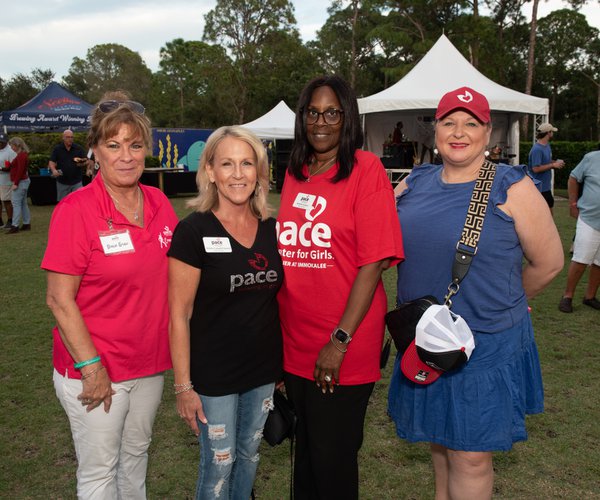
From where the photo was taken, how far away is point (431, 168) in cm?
255

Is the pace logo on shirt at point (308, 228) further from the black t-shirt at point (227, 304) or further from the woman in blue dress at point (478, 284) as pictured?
the woman in blue dress at point (478, 284)

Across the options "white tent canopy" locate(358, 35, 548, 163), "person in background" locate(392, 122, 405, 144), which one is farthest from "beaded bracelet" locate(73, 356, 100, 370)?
"person in background" locate(392, 122, 405, 144)

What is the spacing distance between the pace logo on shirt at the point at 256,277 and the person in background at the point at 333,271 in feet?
0.29

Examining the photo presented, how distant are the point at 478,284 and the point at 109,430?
1.59 m

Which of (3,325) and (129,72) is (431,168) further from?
(129,72)

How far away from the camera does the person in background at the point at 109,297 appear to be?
6.73 feet

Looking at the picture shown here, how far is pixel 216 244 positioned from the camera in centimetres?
214

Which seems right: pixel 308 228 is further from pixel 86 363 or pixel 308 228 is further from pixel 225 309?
pixel 86 363

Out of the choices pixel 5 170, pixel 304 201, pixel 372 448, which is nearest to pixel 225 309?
pixel 304 201

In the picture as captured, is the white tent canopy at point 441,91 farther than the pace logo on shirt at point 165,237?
Yes

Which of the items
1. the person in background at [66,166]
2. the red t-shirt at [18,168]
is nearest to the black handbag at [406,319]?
the red t-shirt at [18,168]

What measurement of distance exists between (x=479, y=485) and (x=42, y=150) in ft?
102

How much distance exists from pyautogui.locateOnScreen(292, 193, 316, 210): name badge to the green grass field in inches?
35.7

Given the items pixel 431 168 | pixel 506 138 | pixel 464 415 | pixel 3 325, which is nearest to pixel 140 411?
pixel 464 415
